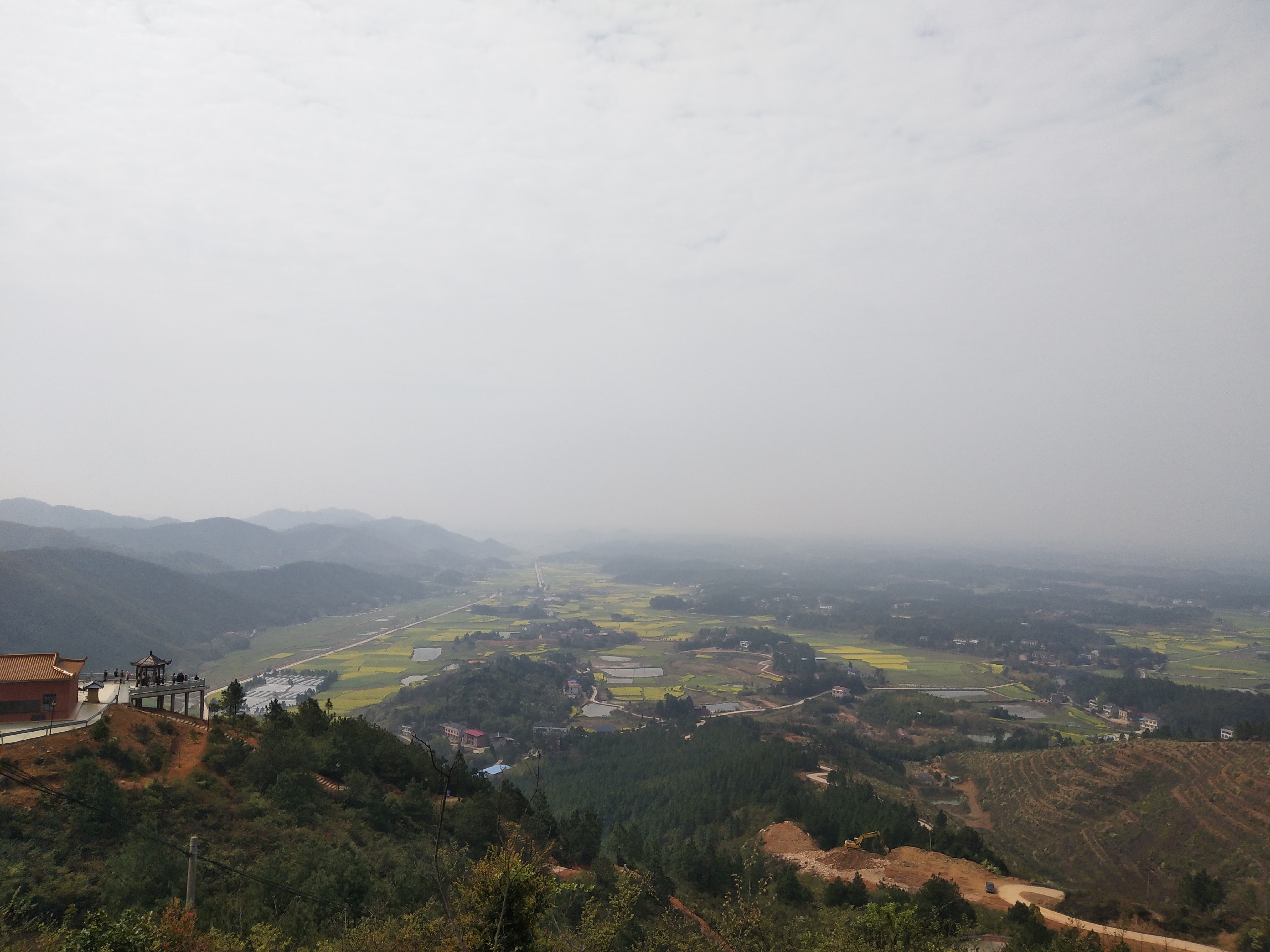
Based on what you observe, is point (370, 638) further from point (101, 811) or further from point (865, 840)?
point (101, 811)

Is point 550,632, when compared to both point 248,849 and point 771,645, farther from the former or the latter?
point 248,849

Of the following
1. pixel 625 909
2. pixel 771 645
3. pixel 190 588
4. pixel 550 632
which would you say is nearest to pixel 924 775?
pixel 625 909

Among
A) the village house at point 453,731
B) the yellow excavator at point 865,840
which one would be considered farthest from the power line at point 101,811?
the village house at point 453,731

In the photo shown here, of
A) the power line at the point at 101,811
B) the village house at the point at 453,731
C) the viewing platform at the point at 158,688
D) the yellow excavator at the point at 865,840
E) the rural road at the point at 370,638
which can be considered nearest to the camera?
the power line at the point at 101,811

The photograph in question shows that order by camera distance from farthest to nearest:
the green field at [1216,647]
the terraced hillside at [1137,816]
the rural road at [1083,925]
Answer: the green field at [1216,647] < the terraced hillside at [1137,816] < the rural road at [1083,925]

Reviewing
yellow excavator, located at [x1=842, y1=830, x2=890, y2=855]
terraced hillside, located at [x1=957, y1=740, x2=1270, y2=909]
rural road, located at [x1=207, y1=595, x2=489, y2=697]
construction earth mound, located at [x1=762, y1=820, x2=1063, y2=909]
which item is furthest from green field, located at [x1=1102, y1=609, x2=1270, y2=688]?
rural road, located at [x1=207, y1=595, x2=489, y2=697]

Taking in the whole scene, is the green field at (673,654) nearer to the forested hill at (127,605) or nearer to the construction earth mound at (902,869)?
the forested hill at (127,605)

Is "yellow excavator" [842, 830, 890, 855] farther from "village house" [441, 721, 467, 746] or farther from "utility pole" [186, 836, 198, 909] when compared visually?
"village house" [441, 721, 467, 746]
